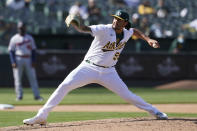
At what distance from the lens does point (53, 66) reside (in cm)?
2223

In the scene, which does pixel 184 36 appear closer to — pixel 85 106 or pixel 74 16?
pixel 85 106

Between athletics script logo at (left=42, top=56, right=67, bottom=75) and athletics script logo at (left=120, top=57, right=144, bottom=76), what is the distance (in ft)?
8.61

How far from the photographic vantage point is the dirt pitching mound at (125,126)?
314 inches

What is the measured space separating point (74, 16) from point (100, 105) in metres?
6.75

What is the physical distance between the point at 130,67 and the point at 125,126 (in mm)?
14818

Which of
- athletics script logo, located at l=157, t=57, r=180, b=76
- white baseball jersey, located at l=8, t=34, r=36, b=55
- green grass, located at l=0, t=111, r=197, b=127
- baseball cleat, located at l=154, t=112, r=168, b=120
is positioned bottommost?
athletics script logo, located at l=157, t=57, r=180, b=76

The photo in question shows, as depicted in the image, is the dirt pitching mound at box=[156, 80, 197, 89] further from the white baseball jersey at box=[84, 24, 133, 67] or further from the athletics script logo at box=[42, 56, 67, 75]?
the white baseball jersey at box=[84, 24, 133, 67]

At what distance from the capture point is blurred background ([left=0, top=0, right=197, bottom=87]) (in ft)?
73.2

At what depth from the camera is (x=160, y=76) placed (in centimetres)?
2312

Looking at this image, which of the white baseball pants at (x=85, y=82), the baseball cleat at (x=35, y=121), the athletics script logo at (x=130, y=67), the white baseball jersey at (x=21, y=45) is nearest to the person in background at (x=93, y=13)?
the athletics script logo at (x=130, y=67)

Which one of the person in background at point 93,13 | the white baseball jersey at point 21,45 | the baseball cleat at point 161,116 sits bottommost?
the baseball cleat at point 161,116

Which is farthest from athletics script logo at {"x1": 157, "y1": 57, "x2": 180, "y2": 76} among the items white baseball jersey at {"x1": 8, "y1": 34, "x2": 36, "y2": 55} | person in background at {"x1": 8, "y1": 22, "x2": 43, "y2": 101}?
white baseball jersey at {"x1": 8, "y1": 34, "x2": 36, "y2": 55}

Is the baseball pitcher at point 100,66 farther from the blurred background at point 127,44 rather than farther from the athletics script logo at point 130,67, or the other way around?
the athletics script logo at point 130,67

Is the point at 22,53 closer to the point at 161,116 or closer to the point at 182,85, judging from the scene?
the point at 161,116
